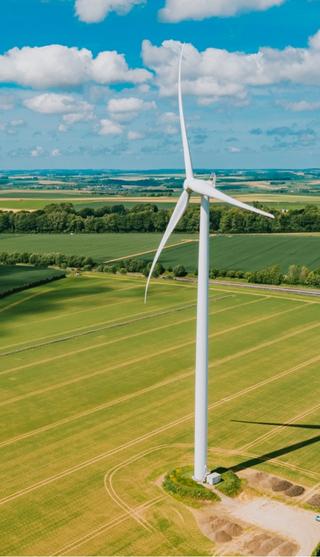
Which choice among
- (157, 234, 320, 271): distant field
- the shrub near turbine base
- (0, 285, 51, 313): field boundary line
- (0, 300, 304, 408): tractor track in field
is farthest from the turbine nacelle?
(157, 234, 320, 271): distant field

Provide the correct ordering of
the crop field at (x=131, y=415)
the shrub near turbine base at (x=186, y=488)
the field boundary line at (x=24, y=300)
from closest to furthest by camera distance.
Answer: the crop field at (x=131, y=415) → the shrub near turbine base at (x=186, y=488) → the field boundary line at (x=24, y=300)

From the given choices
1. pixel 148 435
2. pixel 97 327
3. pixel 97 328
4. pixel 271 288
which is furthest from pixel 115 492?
pixel 271 288

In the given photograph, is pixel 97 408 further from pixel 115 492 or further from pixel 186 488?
pixel 186 488

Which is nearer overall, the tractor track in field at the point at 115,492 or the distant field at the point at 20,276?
the tractor track in field at the point at 115,492

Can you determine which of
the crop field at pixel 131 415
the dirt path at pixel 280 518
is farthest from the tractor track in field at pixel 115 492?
the dirt path at pixel 280 518

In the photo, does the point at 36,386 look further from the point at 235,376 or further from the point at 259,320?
the point at 259,320

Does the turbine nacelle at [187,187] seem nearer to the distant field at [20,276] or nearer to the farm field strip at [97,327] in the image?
the farm field strip at [97,327]

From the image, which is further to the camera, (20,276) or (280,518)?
(20,276)

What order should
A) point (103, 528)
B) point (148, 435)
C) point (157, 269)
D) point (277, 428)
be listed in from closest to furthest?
point (103, 528), point (148, 435), point (277, 428), point (157, 269)
